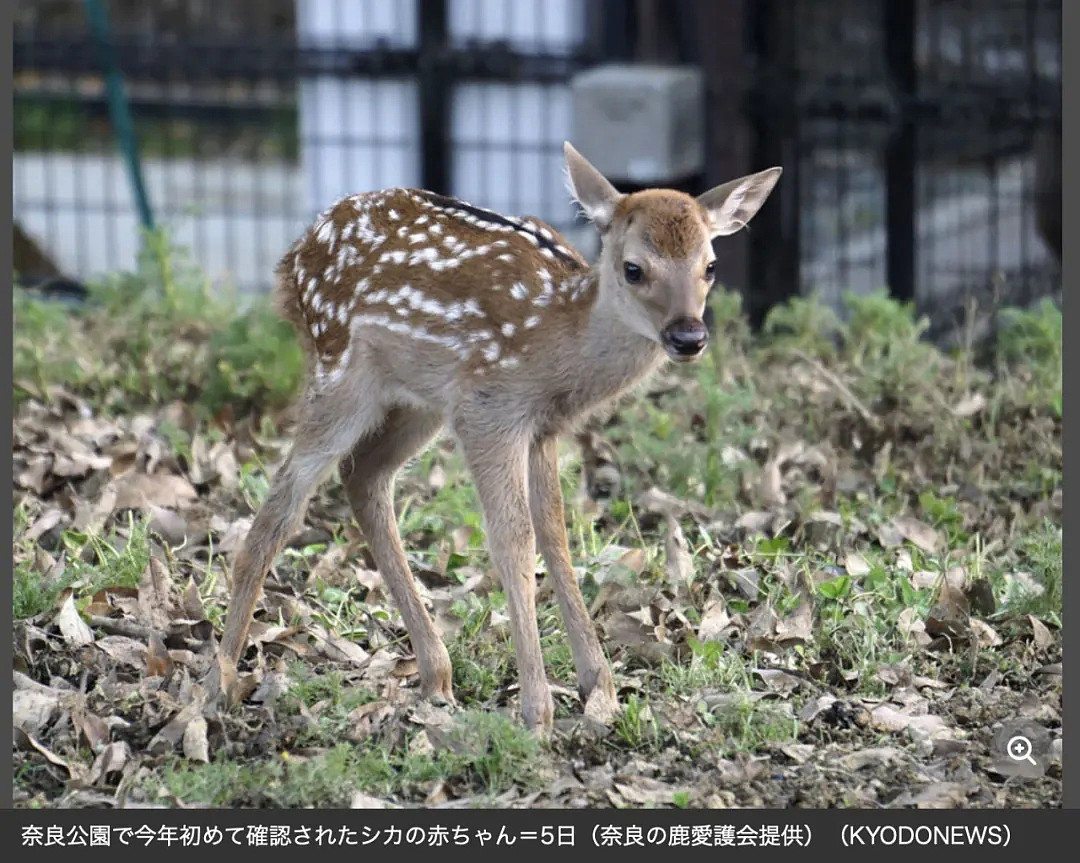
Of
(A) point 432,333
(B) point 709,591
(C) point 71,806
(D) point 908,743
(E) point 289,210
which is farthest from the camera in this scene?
(E) point 289,210

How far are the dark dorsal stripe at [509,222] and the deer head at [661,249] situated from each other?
0.98 ft

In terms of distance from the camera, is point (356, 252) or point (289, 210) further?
point (289, 210)

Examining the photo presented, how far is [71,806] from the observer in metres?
4.15

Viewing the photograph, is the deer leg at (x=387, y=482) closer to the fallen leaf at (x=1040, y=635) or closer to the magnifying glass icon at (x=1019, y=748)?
the magnifying glass icon at (x=1019, y=748)

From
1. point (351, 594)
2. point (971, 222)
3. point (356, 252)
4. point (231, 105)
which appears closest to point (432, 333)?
point (356, 252)

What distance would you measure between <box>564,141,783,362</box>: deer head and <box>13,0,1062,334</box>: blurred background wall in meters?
3.85

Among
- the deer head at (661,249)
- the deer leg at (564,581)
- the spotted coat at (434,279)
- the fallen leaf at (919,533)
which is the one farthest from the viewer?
the fallen leaf at (919,533)

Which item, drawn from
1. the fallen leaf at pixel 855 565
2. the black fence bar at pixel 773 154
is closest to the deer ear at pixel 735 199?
the fallen leaf at pixel 855 565

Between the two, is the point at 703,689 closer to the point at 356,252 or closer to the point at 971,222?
the point at 356,252

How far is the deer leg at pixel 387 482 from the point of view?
4922 millimetres

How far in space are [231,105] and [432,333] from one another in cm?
967

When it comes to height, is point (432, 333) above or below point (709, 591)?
above

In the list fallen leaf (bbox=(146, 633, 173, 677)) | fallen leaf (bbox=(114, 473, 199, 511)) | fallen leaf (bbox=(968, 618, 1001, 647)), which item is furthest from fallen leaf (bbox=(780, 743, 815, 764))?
fallen leaf (bbox=(114, 473, 199, 511))

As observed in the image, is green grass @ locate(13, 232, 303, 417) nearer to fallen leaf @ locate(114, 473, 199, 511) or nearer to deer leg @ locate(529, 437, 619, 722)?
fallen leaf @ locate(114, 473, 199, 511)
